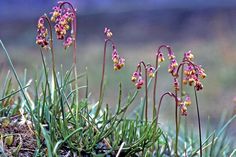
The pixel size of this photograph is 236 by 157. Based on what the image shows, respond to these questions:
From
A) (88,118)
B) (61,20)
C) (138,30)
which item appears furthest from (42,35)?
(138,30)

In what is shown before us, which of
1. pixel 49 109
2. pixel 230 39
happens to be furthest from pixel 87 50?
pixel 49 109

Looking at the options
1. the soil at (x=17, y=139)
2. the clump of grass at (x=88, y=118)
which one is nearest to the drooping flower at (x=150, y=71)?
the clump of grass at (x=88, y=118)

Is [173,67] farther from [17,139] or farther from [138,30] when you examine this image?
[138,30]

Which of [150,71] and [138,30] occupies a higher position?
[138,30]

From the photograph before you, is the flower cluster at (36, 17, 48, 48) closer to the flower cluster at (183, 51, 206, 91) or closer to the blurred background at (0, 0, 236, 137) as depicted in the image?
the flower cluster at (183, 51, 206, 91)

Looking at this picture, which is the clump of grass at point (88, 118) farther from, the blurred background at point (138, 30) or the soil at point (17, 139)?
the blurred background at point (138, 30)

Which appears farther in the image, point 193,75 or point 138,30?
point 138,30

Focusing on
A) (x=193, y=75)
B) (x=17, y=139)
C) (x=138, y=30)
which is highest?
(x=138, y=30)

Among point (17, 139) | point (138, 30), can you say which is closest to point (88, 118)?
point (17, 139)
